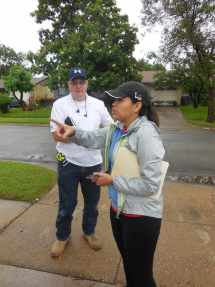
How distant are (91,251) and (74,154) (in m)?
1.18

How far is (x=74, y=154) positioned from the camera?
7.87 feet

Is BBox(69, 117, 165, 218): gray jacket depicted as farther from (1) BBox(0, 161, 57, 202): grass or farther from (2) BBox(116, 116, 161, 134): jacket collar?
(1) BBox(0, 161, 57, 202): grass

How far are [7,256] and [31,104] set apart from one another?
22.6 m

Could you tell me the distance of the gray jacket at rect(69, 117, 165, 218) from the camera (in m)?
1.43

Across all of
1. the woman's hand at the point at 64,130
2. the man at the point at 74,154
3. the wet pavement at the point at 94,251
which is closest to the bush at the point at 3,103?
the wet pavement at the point at 94,251

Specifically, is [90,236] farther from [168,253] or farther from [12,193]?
[12,193]

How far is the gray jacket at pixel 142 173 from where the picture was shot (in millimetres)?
1432

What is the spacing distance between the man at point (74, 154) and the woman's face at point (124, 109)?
80cm

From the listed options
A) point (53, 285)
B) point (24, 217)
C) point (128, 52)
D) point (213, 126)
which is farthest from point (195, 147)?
point (128, 52)

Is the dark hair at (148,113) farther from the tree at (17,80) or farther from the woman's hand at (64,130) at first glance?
the tree at (17,80)

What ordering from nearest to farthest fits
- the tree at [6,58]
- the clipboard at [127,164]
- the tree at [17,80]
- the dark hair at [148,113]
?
1. the clipboard at [127,164]
2. the dark hair at [148,113]
3. the tree at [17,80]
4. the tree at [6,58]

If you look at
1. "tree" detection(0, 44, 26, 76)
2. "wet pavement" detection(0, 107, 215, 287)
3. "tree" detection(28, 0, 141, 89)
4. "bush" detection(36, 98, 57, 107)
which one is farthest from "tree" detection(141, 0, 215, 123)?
"tree" detection(0, 44, 26, 76)

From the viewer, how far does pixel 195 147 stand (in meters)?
8.00

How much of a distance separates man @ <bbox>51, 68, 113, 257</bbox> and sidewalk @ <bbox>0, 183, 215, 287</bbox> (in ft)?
0.60
